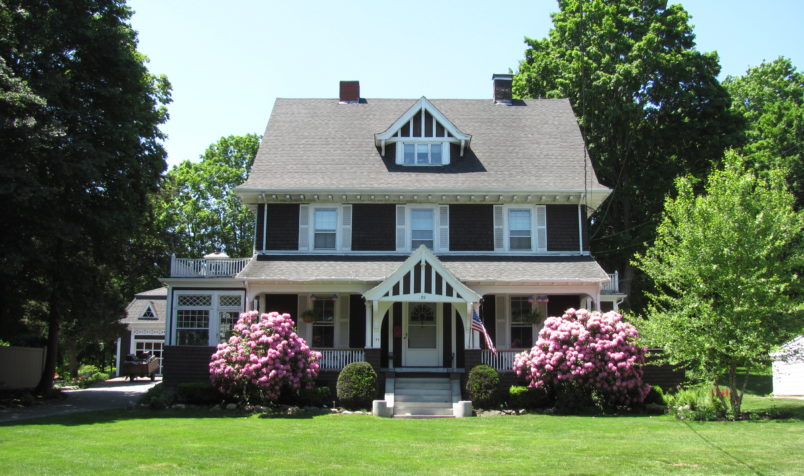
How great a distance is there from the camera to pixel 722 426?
15297mm

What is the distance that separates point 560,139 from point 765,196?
1047 centimetres

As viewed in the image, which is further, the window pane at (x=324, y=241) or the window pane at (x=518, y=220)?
the window pane at (x=518, y=220)

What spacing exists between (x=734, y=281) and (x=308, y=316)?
496 inches

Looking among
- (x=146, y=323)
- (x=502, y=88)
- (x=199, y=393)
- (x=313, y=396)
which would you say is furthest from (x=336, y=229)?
(x=146, y=323)

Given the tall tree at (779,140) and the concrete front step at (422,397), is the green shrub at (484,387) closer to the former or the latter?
the concrete front step at (422,397)

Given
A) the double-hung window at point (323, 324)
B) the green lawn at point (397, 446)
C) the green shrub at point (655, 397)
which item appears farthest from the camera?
the double-hung window at point (323, 324)

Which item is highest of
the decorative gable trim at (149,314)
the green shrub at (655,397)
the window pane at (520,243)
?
the window pane at (520,243)

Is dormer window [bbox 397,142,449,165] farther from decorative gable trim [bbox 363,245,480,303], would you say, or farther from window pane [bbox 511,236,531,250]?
decorative gable trim [bbox 363,245,480,303]

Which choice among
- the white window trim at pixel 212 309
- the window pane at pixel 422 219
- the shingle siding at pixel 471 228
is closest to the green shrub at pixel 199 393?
the white window trim at pixel 212 309

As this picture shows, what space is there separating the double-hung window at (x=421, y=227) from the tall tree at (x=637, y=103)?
12564 millimetres

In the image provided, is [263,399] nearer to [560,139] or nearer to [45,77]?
[45,77]

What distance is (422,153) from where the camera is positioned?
25.2m

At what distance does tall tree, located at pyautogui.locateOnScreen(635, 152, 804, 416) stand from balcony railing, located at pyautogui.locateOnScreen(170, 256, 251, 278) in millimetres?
14085

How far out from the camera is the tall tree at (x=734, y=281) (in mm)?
16484
